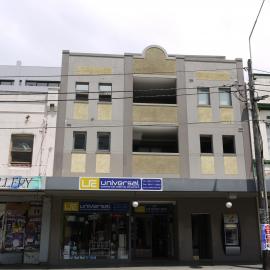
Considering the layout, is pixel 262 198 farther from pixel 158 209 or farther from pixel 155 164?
pixel 158 209

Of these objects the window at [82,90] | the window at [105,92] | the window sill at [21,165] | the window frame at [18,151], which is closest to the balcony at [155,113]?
the window at [105,92]

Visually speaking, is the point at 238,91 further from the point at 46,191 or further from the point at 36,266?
the point at 36,266

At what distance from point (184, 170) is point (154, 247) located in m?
4.74

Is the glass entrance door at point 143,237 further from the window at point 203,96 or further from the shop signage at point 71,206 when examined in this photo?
the window at point 203,96

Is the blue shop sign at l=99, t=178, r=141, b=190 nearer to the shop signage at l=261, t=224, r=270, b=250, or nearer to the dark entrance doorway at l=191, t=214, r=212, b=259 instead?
Answer: the dark entrance doorway at l=191, t=214, r=212, b=259

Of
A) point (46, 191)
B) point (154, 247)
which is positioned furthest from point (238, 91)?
point (46, 191)

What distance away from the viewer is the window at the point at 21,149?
69.9 feet

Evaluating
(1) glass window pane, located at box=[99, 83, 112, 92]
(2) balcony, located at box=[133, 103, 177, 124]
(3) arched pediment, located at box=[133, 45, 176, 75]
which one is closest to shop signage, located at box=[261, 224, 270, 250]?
(2) balcony, located at box=[133, 103, 177, 124]

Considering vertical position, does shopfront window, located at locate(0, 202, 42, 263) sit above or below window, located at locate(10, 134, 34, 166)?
below

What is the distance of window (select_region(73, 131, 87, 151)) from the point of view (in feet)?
70.7

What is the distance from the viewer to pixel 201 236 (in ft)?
73.4

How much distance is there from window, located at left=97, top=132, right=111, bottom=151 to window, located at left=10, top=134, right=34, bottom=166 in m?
3.60

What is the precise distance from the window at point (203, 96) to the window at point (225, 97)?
74 centimetres

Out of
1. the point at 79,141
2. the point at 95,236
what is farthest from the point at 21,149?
the point at 95,236
